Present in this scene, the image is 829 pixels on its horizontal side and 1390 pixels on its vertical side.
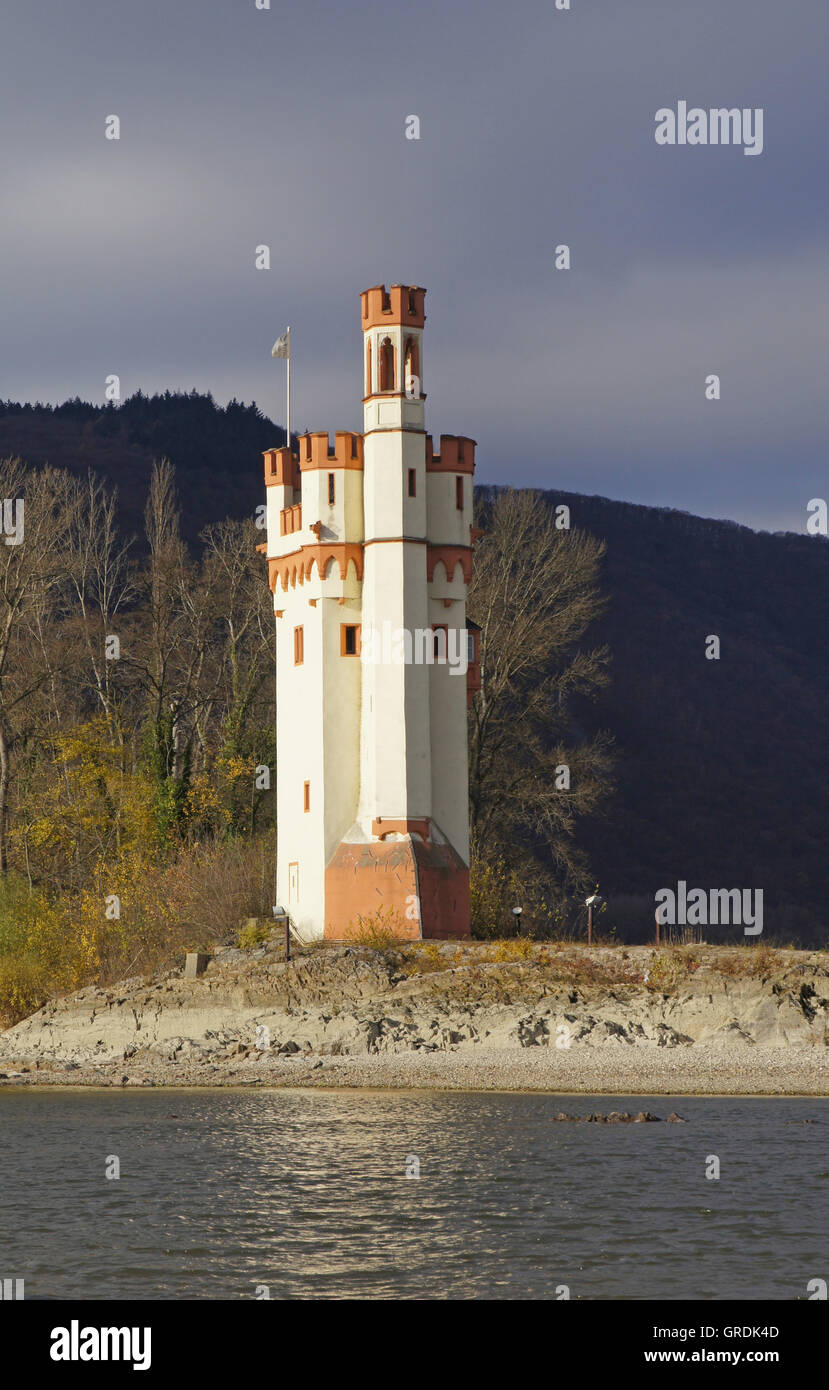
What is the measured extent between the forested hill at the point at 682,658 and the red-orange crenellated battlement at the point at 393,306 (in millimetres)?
57535

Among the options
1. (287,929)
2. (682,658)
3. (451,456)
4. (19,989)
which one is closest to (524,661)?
(451,456)

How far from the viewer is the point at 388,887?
4875 cm

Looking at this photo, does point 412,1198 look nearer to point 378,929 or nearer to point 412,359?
point 378,929

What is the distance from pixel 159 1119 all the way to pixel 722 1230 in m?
13.7

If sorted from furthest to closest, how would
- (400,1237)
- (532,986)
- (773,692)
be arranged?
(773,692)
(532,986)
(400,1237)

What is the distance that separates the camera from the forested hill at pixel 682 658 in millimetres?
124875

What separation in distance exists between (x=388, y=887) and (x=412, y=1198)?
20957 millimetres

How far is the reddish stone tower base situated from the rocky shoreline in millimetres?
1504

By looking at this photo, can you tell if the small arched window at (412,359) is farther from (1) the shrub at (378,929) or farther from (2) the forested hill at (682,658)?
(2) the forested hill at (682,658)

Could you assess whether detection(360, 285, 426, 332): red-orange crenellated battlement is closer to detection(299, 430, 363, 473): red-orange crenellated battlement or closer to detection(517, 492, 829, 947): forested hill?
detection(299, 430, 363, 473): red-orange crenellated battlement

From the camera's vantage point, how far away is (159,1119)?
35812mm
